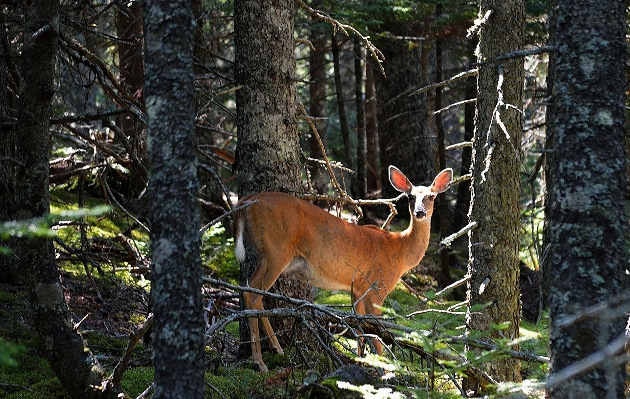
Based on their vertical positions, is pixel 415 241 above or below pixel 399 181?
Answer: below

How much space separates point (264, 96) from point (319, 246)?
5.76 ft

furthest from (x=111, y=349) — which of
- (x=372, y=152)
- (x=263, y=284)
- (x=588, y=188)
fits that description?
(x=372, y=152)

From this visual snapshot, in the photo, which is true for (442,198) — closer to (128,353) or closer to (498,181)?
(498,181)

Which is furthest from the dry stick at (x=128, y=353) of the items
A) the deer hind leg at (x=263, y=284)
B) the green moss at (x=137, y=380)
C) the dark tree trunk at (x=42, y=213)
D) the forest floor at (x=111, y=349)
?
the deer hind leg at (x=263, y=284)

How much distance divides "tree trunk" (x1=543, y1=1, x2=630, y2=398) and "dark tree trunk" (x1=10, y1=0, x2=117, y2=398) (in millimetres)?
2824

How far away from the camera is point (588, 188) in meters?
3.71

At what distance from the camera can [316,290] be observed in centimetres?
1191

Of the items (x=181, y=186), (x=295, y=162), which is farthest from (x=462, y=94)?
(x=181, y=186)

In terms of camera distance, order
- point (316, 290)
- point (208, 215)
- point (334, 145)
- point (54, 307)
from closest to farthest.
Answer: point (54, 307)
point (316, 290)
point (208, 215)
point (334, 145)

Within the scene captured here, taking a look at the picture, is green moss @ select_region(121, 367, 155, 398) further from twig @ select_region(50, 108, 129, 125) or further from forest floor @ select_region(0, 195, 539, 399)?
twig @ select_region(50, 108, 129, 125)

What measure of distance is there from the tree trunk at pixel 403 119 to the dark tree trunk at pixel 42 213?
10201 mm

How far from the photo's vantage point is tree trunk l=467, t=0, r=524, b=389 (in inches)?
247

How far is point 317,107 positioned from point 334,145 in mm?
3629

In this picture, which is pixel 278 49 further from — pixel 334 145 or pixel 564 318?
pixel 334 145
